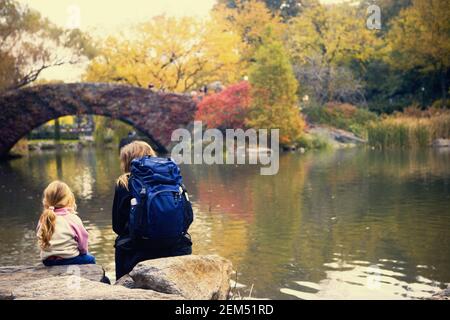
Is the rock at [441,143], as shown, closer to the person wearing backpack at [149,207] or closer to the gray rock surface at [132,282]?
the gray rock surface at [132,282]

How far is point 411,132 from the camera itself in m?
27.7

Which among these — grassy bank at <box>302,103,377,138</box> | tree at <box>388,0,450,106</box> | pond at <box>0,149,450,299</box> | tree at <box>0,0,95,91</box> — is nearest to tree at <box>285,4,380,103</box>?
grassy bank at <box>302,103,377,138</box>

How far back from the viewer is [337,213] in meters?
10.4

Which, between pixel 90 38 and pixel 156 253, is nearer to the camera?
pixel 156 253

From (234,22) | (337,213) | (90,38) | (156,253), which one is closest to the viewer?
(156,253)

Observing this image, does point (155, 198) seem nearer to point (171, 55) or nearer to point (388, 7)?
point (171, 55)

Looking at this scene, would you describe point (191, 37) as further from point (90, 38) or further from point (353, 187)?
point (353, 187)

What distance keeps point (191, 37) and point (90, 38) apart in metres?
5.31

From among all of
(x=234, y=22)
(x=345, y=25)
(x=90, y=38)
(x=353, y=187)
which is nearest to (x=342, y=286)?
(x=353, y=187)

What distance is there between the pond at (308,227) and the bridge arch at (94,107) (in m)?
13.9

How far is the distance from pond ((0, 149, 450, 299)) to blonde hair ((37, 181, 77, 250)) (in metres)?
1.74

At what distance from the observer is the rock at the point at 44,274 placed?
4.96m

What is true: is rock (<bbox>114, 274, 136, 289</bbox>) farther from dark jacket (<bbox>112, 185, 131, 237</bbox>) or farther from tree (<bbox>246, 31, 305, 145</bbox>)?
tree (<bbox>246, 31, 305, 145</bbox>)

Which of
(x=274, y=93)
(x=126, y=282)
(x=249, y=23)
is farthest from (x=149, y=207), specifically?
(x=249, y=23)
